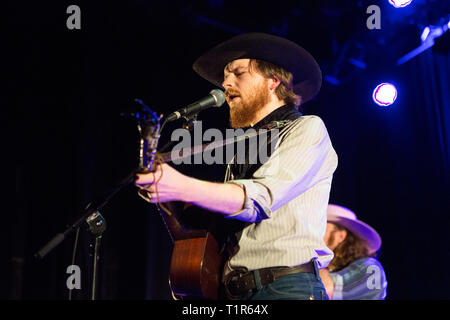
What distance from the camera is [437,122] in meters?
4.80

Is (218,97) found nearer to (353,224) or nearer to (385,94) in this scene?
(353,224)

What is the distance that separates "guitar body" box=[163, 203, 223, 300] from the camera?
216cm

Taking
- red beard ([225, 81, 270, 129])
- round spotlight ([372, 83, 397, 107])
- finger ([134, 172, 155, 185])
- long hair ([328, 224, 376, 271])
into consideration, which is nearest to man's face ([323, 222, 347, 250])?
long hair ([328, 224, 376, 271])

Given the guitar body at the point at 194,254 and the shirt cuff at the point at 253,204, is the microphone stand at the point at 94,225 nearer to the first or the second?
the guitar body at the point at 194,254

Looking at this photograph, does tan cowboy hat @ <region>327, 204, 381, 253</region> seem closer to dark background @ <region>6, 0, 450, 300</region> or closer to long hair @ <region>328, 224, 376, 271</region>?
long hair @ <region>328, 224, 376, 271</region>

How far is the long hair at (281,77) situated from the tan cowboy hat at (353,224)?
1.82m

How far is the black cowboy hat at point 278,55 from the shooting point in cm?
281

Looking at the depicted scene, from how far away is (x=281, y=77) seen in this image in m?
2.81

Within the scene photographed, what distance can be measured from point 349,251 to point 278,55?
2.61m

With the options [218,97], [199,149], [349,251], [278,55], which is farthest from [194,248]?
A: [349,251]

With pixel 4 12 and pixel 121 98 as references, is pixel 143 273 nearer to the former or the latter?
pixel 121 98

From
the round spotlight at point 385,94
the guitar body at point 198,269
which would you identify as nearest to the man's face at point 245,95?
the guitar body at point 198,269

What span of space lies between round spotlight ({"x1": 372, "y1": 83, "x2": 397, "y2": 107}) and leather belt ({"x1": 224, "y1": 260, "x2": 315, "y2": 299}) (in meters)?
3.38
